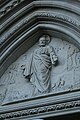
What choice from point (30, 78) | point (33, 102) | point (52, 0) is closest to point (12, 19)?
point (52, 0)

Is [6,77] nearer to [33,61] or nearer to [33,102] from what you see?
[33,61]

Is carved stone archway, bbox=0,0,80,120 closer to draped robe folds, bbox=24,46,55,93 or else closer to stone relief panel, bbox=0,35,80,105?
stone relief panel, bbox=0,35,80,105

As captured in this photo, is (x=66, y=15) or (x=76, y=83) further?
(x=66, y=15)

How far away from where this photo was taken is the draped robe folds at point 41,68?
357 centimetres

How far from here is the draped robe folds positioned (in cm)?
357

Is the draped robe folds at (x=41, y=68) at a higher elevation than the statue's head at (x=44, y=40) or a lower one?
lower

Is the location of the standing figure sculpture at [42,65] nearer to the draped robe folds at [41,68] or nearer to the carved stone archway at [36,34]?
the draped robe folds at [41,68]

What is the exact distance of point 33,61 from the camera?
154 inches

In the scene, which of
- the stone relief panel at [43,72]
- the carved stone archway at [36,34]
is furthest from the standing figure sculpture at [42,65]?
the carved stone archway at [36,34]

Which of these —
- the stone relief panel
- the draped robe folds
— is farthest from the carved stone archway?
the draped robe folds

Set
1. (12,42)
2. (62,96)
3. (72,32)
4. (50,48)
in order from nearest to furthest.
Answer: (62,96) < (72,32) < (50,48) < (12,42)

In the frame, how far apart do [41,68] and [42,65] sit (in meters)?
0.04

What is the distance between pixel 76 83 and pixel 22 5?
153 cm

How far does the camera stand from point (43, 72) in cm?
367
